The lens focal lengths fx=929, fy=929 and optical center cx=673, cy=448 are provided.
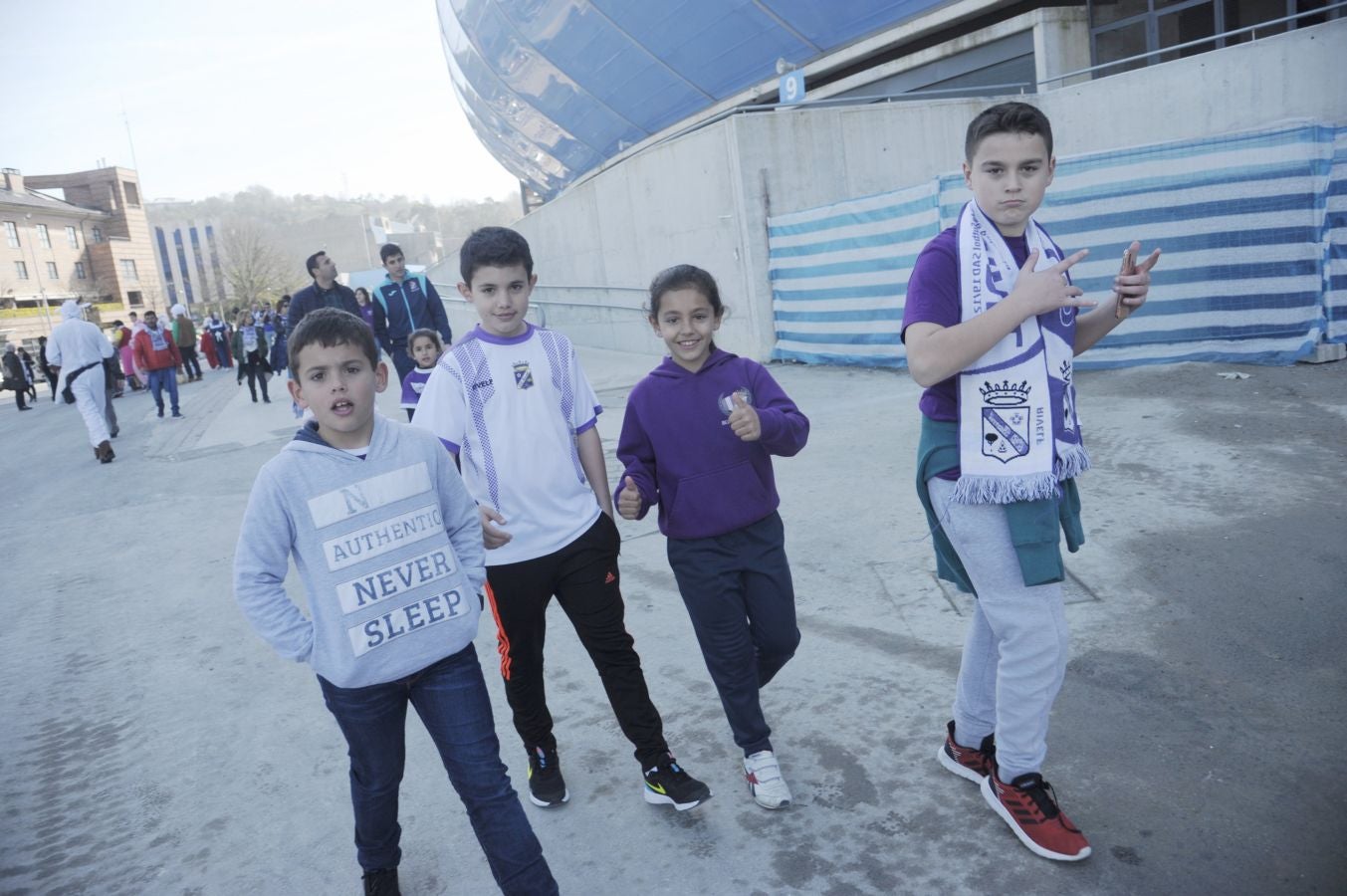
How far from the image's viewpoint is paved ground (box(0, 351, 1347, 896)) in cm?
247

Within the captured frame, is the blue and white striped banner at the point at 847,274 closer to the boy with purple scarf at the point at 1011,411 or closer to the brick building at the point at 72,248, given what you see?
the boy with purple scarf at the point at 1011,411

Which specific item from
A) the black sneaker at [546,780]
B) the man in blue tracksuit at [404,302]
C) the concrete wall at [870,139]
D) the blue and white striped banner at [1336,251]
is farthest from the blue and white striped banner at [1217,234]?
the black sneaker at [546,780]

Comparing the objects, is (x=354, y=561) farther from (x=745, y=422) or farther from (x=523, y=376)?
(x=745, y=422)

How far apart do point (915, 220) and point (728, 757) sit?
8.02m

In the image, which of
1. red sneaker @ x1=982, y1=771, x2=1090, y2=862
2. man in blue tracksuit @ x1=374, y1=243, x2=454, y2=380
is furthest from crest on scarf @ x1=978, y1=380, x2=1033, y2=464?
man in blue tracksuit @ x1=374, y1=243, x2=454, y2=380

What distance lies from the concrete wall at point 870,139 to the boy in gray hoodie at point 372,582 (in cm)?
1057

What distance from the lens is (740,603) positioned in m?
2.81

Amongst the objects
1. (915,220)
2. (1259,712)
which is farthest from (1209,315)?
(1259,712)

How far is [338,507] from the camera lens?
2.22 metres

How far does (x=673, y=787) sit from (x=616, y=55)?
24.8 metres

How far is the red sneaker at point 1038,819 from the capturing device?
234 centimetres

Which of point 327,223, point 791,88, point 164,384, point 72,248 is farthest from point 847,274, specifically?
point 327,223

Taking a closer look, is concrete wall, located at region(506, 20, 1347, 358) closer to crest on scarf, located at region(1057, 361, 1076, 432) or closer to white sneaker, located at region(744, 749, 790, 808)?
white sneaker, located at region(744, 749, 790, 808)

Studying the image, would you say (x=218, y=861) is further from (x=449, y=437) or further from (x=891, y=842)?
(x=891, y=842)
